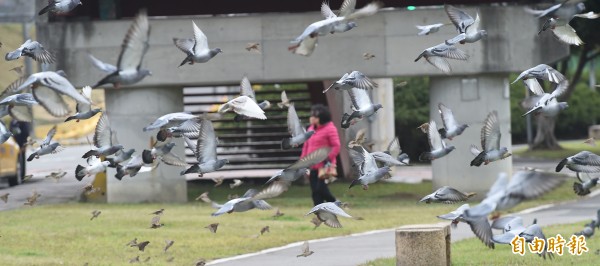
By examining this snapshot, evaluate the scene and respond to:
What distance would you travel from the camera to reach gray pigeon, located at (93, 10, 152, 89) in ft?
33.9

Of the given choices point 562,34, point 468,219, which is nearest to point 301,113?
point 562,34

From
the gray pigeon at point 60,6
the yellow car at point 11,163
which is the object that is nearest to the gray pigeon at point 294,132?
the gray pigeon at point 60,6

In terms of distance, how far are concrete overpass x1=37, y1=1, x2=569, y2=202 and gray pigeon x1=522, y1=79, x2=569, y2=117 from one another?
10828mm

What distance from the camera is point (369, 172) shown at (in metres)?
11.8

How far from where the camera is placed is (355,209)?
21.8 meters

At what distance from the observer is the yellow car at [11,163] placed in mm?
26873

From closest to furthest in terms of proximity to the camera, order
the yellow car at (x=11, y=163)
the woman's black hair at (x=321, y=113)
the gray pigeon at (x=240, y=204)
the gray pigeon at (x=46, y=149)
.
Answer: the gray pigeon at (x=240, y=204), the gray pigeon at (x=46, y=149), the woman's black hair at (x=321, y=113), the yellow car at (x=11, y=163)

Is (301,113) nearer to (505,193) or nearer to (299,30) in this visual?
(299,30)

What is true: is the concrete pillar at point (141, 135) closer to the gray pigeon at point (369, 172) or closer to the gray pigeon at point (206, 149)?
the gray pigeon at point (369, 172)

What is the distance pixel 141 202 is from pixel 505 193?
47.5 ft

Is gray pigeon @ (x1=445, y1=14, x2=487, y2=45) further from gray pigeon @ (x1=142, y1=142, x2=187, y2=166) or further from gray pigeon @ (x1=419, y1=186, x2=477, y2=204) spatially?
gray pigeon @ (x1=142, y1=142, x2=187, y2=166)

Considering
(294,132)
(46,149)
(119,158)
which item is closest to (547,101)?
(294,132)

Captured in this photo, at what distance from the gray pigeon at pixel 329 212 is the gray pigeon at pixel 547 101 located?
1.77 meters

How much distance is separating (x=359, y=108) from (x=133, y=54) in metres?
2.27
